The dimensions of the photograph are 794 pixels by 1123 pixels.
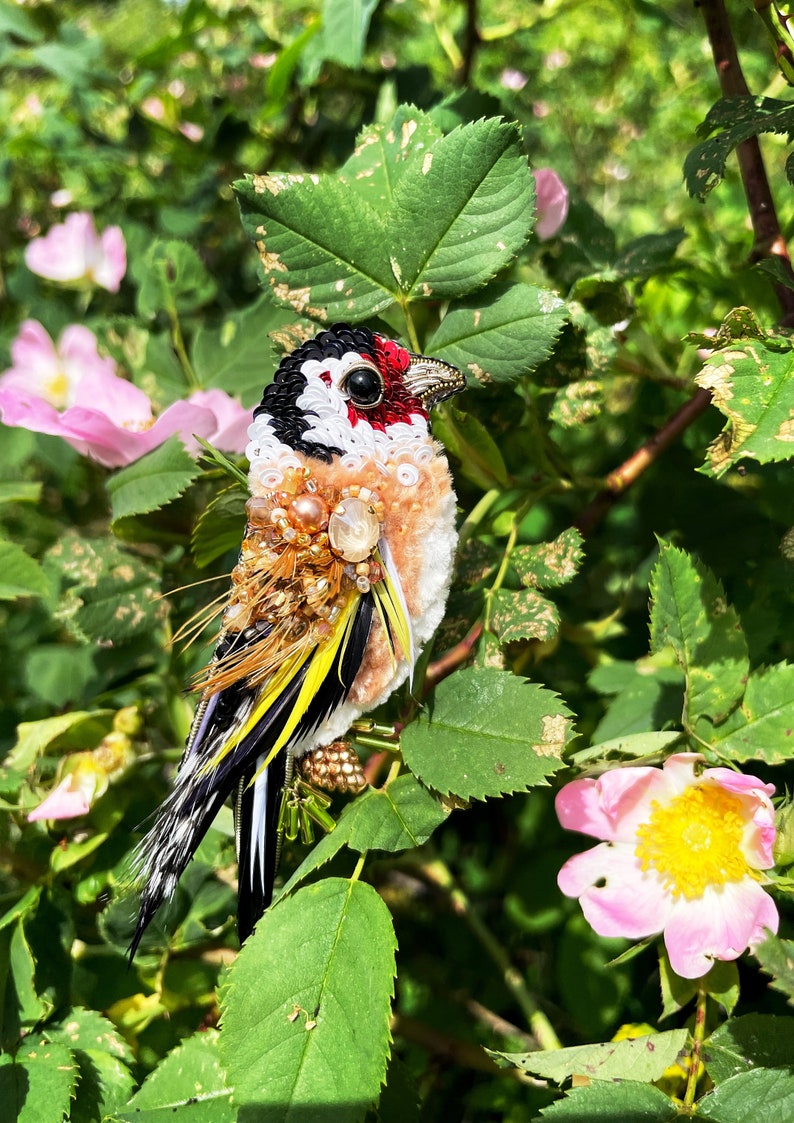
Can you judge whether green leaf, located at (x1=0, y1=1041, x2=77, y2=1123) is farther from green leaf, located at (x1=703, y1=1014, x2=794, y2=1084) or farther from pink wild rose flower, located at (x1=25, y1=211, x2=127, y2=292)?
pink wild rose flower, located at (x1=25, y1=211, x2=127, y2=292)

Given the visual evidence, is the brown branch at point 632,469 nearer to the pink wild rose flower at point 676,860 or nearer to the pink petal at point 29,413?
the pink wild rose flower at point 676,860

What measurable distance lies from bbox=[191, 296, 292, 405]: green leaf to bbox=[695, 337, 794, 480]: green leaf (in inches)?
19.5

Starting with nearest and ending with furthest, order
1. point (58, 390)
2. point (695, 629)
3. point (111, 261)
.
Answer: point (695, 629) < point (58, 390) < point (111, 261)

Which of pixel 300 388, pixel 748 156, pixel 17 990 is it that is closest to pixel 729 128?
pixel 748 156

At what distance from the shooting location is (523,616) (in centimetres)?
58

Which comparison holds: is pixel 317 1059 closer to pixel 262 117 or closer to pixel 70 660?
pixel 70 660

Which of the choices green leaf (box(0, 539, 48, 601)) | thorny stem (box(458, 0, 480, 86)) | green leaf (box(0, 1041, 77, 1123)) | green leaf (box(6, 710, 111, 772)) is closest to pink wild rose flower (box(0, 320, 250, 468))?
green leaf (box(0, 539, 48, 601))

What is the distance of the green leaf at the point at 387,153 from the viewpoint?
24.4 inches

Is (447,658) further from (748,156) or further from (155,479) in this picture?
(748,156)

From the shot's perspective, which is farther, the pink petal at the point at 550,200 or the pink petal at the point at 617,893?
the pink petal at the point at 550,200

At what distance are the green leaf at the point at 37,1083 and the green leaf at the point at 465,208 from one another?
1.86ft

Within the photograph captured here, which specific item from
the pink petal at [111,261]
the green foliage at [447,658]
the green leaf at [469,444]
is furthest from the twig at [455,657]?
the pink petal at [111,261]

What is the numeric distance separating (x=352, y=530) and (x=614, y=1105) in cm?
35

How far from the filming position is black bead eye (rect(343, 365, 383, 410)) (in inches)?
19.6
